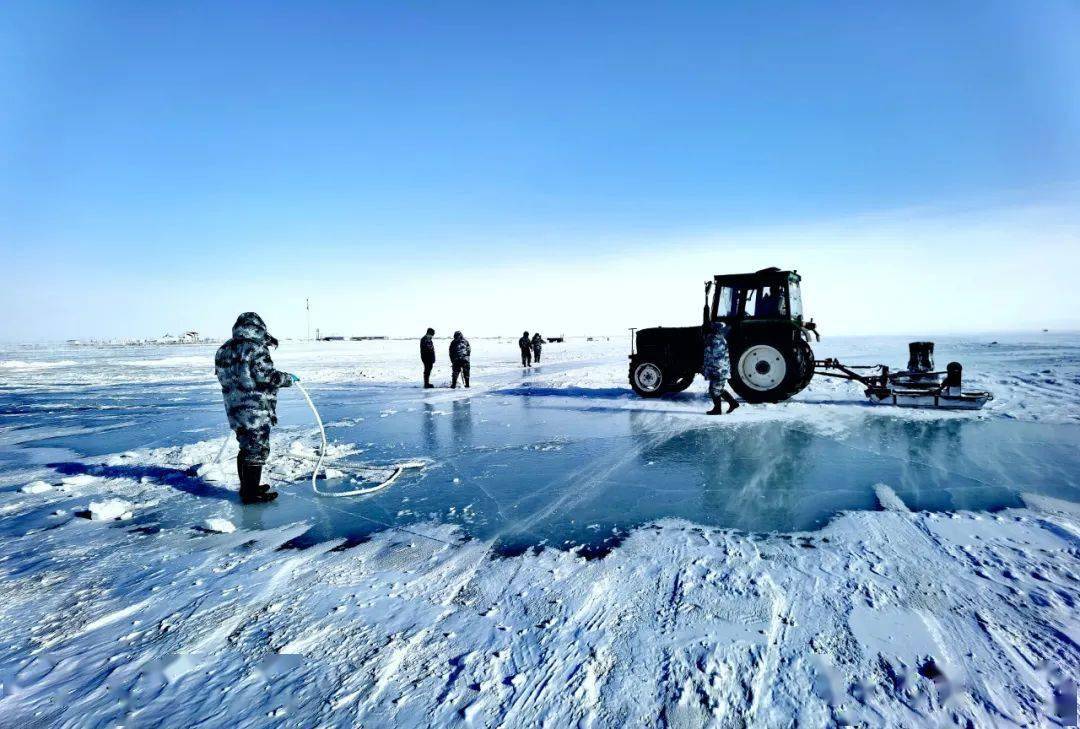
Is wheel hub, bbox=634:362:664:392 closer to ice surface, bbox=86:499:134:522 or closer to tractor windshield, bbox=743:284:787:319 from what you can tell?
tractor windshield, bbox=743:284:787:319

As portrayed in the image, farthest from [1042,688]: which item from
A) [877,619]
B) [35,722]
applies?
[35,722]

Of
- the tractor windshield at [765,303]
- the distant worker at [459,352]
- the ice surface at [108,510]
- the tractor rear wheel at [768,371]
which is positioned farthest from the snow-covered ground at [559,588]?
the distant worker at [459,352]

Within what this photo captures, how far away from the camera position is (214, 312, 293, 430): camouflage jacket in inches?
181

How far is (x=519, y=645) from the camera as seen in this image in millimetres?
2277

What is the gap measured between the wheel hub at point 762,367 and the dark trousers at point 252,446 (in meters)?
8.08

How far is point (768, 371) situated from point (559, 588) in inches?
303

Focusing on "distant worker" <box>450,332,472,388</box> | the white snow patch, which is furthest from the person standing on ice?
"distant worker" <box>450,332,472,388</box>

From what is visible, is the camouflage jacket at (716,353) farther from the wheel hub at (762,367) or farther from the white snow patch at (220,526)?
the white snow patch at (220,526)

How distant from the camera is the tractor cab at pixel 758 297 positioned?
29.6 feet

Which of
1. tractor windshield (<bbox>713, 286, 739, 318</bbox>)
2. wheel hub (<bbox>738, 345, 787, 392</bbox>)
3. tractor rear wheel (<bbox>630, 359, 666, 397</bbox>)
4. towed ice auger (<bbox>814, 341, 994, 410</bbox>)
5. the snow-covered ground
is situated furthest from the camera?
tractor rear wheel (<bbox>630, 359, 666, 397</bbox>)

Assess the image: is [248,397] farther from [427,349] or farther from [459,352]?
[427,349]

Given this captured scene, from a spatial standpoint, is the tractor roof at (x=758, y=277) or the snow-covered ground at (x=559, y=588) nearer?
the snow-covered ground at (x=559, y=588)

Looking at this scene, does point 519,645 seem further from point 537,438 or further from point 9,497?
point 9,497

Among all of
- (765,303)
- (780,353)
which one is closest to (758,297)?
(765,303)
